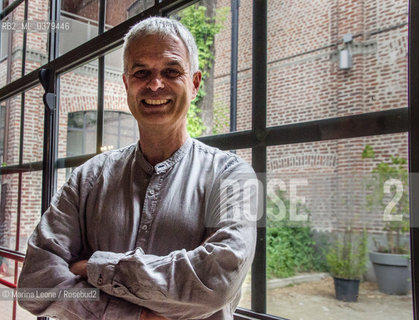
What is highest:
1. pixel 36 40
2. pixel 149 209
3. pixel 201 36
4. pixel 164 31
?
pixel 36 40

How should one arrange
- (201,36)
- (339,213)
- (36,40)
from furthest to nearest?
1. (36,40)
2. (201,36)
3. (339,213)

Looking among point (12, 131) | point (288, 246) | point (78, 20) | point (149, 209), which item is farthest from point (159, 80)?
point (12, 131)

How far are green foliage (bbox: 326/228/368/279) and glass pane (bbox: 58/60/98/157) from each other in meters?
1.81

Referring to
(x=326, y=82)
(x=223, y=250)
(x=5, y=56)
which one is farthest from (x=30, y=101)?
(x=223, y=250)

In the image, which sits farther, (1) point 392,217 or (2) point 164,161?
(1) point 392,217

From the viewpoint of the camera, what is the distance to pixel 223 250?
0.94 m

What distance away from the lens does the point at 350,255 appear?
1.75 m

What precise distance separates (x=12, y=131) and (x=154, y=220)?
157 inches

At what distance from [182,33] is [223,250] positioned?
0.70 m

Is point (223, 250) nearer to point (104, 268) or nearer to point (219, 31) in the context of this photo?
point (104, 268)

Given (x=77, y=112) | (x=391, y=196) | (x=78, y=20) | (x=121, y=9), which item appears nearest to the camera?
(x=391, y=196)

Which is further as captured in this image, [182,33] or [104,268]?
[182,33]

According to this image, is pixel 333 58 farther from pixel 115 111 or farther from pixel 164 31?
pixel 115 111

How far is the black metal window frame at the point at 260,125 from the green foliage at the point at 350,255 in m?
0.49
